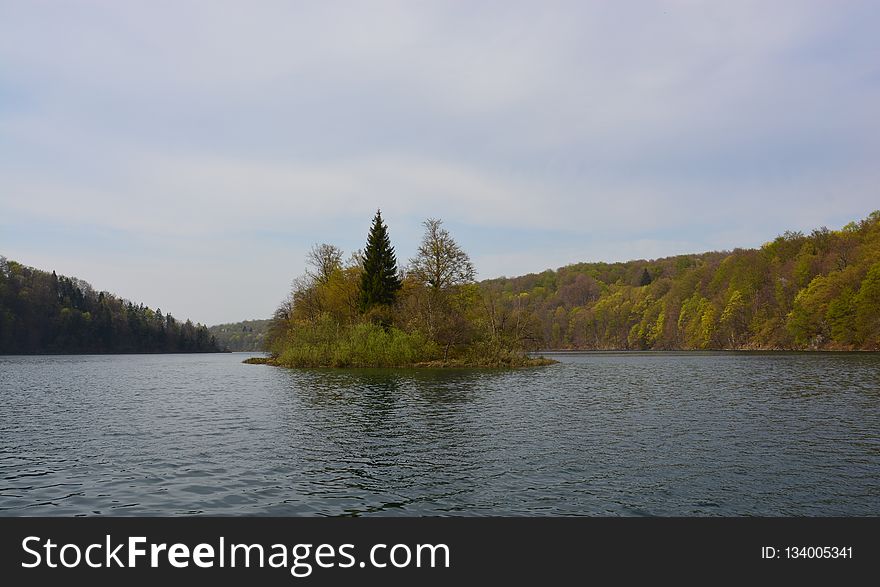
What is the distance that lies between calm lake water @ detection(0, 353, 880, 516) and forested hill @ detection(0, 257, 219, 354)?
16145 cm

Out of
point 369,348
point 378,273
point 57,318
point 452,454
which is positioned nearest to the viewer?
point 452,454

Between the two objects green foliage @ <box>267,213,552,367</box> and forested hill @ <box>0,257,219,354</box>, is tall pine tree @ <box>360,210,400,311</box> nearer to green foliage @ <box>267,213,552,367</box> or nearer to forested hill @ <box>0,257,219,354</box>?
green foliage @ <box>267,213,552,367</box>

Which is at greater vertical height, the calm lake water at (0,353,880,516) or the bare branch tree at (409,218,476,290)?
the bare branch tree at (409,218,476,290)

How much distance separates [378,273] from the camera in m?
70.6

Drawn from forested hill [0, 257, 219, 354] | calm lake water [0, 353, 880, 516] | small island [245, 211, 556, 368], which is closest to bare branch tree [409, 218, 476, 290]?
small island [245, 211, 556, 368]

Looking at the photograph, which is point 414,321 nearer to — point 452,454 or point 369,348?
point 369,348

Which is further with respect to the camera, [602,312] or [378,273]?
[602,312]

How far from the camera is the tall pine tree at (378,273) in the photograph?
70062 millimetres

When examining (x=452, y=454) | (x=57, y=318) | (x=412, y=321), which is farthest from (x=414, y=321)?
(x=57, y=318)

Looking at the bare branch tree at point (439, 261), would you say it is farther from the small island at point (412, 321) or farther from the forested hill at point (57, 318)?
the forested hill at point (57, 318)

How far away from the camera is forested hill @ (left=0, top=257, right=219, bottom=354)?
163 metres

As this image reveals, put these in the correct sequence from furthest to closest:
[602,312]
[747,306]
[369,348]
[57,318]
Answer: [602,312], [57,318], [747,306], [369,348]

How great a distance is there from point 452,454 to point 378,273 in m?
54.0
